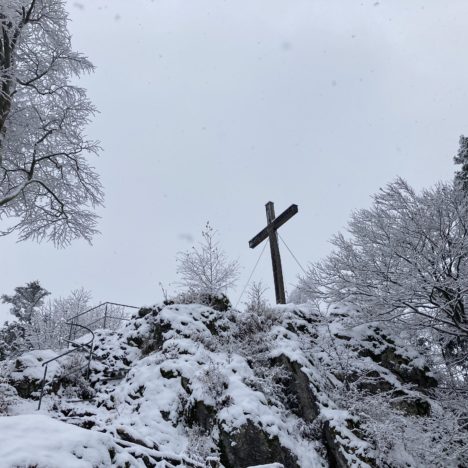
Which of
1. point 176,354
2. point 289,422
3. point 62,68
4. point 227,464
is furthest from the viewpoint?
point 62,68

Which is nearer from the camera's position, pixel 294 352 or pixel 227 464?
pixel 227 464

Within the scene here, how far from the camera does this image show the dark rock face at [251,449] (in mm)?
6598

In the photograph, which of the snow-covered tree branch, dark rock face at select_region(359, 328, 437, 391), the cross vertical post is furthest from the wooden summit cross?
dark rock face at select_region(359, 328, 437, 391)

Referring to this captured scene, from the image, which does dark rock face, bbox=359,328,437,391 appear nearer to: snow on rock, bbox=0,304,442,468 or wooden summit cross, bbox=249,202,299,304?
snow on rock, bbox=0,304,442,468

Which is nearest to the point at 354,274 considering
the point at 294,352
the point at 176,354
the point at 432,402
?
the point at 294,352

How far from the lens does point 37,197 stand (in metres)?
10.9

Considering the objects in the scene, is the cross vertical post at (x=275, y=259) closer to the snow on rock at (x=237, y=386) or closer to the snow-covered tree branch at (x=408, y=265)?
the snow on rock at (x=237, y=386)

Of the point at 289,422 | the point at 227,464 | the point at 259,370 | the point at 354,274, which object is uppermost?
the point at 354,274

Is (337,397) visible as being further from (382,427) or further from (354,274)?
(354,274)

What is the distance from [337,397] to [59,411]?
6.14m

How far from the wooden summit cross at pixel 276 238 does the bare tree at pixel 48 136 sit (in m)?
5.91

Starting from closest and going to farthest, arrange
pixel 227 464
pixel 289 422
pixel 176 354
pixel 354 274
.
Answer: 1. pixel 227 464
2. pixel 289 422
3. pixel 176 354
4. pixel 354 274

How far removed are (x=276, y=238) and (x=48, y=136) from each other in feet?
25.9

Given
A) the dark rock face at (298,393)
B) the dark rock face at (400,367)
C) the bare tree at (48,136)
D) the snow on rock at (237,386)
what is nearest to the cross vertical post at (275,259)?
the snow on rock at (237,386)
